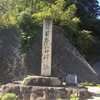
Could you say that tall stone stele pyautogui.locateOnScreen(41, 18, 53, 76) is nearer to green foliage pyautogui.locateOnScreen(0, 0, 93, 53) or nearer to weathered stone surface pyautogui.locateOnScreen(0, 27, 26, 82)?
green foliage pyautogui.locateOnScreen(0, 0, 93, 53)

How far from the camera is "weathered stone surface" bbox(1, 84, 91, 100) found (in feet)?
54.7

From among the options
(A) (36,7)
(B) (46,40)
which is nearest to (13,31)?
(A) (36,7)

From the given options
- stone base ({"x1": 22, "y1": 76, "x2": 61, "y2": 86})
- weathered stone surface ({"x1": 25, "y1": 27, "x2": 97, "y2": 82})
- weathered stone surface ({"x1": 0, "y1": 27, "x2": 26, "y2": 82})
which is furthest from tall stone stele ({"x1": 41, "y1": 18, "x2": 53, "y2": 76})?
weathered stone surface ({"x1": 25, "y1": 27, "x2": 97, "y2": 82})

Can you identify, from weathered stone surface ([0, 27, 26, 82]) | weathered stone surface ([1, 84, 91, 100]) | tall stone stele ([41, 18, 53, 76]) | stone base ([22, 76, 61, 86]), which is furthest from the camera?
weathered stone surface ([0, 27, 26, 82])

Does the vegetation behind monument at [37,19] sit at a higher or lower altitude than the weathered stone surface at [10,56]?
higher

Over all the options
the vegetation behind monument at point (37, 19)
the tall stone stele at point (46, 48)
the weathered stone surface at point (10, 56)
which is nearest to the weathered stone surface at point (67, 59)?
the vegetation behind monument at point (37, 19)

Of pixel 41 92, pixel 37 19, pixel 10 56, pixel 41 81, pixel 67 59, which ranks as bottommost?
pixel 41 92

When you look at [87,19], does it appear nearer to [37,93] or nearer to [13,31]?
[13,31]

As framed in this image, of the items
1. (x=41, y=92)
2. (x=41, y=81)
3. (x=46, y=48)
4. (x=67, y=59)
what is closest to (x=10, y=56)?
(x=67, y=59)

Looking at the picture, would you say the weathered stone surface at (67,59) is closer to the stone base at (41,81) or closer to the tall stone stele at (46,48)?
the tall stone stele at (46,48)

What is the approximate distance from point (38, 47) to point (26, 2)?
4.75 m

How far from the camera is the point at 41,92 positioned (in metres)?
16.7

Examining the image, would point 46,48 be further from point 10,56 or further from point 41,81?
point 10,56

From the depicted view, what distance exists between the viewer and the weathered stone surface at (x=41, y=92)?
16.7m
